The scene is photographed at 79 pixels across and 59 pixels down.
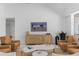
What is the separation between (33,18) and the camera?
2.69 metres

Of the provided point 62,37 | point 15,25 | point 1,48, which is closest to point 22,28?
point 15,25

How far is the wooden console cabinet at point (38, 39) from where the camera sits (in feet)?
9.33

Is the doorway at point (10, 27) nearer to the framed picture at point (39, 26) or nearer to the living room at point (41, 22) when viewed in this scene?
the living room at point (41, 22)

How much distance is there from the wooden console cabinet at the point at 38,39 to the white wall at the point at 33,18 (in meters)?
0.15

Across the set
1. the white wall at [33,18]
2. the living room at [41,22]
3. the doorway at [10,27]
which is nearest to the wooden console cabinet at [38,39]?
the living room at [41,22]

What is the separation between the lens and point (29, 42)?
2977 millimetres

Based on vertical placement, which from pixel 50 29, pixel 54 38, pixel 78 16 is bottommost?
pixel 54 38

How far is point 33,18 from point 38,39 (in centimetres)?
58

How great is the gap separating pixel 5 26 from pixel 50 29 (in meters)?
1.05

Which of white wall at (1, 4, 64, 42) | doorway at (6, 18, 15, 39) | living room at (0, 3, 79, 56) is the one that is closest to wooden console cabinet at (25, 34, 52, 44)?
living room at (0, 3, 79, 56)

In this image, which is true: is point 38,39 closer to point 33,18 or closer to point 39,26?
point 39,26

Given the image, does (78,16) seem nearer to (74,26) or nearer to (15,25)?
(74,26)

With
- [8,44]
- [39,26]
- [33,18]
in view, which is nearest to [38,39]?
[39,26]

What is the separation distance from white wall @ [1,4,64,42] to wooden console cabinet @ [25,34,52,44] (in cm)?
15
